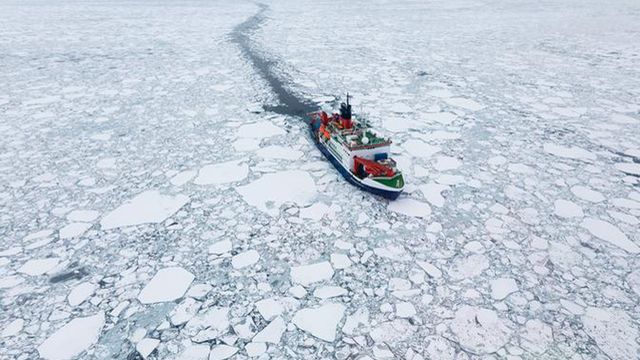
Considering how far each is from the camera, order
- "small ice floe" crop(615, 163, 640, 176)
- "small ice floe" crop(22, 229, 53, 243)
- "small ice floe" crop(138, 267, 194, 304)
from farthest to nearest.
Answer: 1. "small ice floe" crop(615, 163, 640, 176)
2. "small ice floe" crop(22, 229, 53, 243)
3. "small ice floe" crop(138, 267, 194, 304)

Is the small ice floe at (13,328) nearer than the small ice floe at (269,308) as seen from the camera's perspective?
Yes

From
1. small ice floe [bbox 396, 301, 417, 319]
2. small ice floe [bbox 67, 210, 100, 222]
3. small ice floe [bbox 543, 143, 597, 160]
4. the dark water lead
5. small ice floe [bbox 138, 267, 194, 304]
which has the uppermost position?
small ice floe [bbox 543, 143, 597, 160]

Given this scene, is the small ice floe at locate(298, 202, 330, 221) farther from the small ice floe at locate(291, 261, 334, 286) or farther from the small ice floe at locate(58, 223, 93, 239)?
the small ice floe at locate(58, 223, 93, 239)

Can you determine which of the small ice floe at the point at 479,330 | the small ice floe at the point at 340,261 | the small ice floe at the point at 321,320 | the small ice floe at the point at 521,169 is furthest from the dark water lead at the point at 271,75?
the small ice floe at the point at 479,330

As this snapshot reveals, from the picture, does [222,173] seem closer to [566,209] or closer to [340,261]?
[340,261]

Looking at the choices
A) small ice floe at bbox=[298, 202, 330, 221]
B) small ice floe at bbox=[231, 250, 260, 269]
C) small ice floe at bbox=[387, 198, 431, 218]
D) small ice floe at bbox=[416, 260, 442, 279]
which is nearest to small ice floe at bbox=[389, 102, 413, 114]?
small ice floe at bbox=[387, 198, 431, 218]

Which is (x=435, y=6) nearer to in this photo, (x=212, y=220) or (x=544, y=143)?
(x=544, y=143)

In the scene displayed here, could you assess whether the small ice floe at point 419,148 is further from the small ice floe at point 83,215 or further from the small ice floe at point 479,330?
the small ice floe at point 83,215

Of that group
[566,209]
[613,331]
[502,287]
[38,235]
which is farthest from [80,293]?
[566,209]
